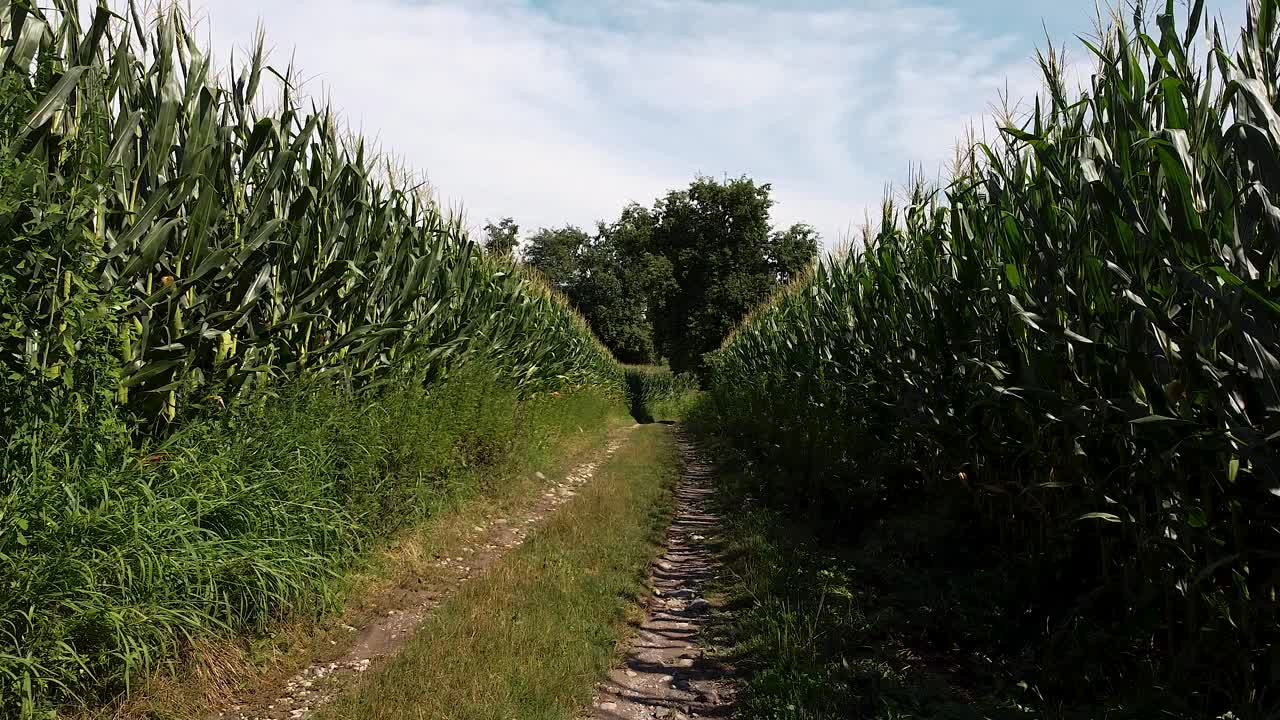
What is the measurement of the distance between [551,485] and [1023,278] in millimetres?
7265

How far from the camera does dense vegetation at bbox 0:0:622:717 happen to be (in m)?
2.66

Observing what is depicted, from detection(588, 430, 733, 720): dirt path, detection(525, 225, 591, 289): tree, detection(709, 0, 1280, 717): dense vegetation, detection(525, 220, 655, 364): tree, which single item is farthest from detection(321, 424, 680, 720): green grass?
detection(525, 225, 591, 289): tree

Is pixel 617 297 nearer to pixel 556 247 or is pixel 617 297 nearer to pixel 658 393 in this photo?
pixel 658 393

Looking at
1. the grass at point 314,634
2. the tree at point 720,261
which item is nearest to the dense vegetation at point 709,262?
the tree at point 720,261

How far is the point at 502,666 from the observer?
11.9 ft

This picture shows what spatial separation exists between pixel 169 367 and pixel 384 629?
193cm

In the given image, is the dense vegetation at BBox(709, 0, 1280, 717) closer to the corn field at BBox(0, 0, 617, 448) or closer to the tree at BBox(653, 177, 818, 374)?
the corn field at BBox(0, 0, 617, 448)

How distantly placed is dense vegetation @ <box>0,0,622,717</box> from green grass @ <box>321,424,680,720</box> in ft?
2.51

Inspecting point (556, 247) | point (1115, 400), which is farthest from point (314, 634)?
point (556, 247)

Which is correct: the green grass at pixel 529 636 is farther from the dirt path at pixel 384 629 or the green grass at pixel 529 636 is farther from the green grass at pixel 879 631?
the green grass at pixel 879 631

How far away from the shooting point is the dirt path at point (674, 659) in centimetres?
349

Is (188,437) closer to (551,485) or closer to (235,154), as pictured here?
(235,154)

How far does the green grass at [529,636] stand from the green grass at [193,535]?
73 centimetres

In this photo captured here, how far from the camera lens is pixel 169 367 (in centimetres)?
365
